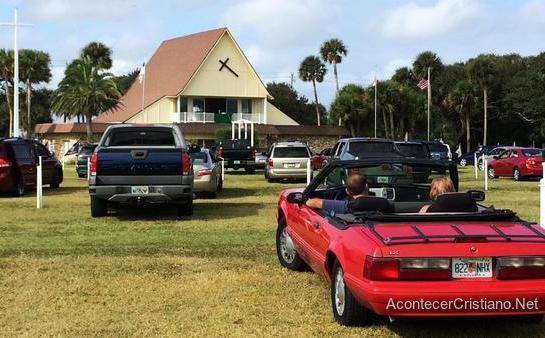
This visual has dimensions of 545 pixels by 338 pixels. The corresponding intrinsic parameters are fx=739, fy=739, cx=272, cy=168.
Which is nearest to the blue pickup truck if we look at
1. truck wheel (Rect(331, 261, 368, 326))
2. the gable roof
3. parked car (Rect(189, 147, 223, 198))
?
parked car (Rect(189, 147, 223, 198))

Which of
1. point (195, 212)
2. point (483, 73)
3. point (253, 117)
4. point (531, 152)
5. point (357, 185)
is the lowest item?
point (195, 212)

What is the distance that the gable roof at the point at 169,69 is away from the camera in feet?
214

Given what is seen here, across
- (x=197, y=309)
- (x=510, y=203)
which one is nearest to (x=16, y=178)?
(x=510, y=203)

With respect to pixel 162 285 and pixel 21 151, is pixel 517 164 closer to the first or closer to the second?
pixel 21 151

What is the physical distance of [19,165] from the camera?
62.2ft

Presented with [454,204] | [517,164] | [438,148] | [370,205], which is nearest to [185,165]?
[370,205]

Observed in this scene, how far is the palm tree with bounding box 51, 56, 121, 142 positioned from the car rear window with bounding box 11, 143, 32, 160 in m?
41.0

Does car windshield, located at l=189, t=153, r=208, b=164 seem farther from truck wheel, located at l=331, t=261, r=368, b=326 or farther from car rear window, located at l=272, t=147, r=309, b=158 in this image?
truck wheel, located at l=331, t=261, r=368, b=326

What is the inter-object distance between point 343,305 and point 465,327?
3.35ft

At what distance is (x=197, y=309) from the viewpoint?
6777 millimetres

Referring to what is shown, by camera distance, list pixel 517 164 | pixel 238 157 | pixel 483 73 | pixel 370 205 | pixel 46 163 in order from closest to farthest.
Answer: pixel 370 205 < pixel 46 163 < pixel 517 164 < pixel 238 157 < pixel 483 73

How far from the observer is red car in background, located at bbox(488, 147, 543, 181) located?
90.6ft

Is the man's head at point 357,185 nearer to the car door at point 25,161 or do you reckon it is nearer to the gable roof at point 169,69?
the car door at point 25,161

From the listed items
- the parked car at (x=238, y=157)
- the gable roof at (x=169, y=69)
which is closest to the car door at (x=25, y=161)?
the parked car at (x=238, y=157)
